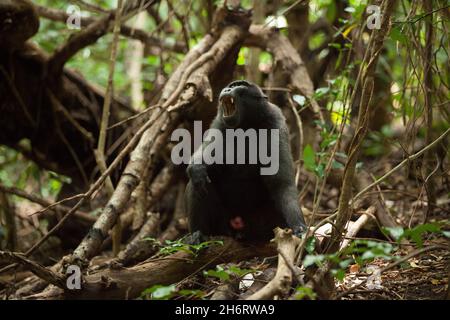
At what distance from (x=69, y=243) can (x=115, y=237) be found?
176 centimetres

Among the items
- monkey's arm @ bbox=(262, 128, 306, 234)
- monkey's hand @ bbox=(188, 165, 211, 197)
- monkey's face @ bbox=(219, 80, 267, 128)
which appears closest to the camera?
monkey's arm @ bbox=(262, 128, 306, 234)

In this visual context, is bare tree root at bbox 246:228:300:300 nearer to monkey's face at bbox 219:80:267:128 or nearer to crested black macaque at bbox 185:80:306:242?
crested black macaque at bbox 185:80:306:242

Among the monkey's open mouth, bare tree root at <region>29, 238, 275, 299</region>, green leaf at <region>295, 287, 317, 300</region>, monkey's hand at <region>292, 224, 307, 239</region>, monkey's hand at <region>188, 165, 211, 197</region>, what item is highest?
the monkey's open mouth

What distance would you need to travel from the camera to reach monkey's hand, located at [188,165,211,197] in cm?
450

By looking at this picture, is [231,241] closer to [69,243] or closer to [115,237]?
[115,237]

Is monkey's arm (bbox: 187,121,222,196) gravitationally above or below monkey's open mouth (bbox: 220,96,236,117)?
below

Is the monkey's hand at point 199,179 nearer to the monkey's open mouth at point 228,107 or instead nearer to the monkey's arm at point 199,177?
the monkey's arm at point 199,177

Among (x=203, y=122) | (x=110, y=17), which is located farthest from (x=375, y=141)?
(x=110, y=17)

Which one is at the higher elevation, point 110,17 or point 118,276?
point 110,17

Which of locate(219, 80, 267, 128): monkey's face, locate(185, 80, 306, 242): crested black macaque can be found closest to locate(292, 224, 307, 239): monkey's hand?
locate(185, 80, 306, 242): crested black macaque

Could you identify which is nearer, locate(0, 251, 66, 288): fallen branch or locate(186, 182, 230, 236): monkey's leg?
locate(0, 251, 66, 288): fallen branch

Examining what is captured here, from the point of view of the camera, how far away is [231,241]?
13.7ft

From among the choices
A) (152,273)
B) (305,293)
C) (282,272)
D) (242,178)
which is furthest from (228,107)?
(305,293)

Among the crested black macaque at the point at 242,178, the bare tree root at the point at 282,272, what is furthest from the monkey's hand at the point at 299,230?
the bare tree root at the point at 282,272
